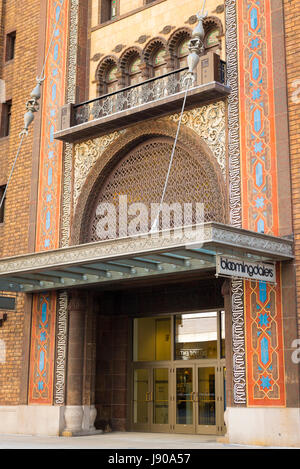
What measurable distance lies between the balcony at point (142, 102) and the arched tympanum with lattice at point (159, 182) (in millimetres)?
925

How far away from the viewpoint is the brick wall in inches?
605

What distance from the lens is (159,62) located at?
65.0 ft

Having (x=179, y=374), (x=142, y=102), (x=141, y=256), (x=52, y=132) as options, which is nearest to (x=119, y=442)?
(x=179, y=374)

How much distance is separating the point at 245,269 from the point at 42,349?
775 cm

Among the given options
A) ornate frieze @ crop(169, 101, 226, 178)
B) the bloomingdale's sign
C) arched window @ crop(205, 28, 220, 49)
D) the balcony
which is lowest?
the bloomingdale's sign

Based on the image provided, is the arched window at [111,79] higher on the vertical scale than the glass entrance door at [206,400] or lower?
higher

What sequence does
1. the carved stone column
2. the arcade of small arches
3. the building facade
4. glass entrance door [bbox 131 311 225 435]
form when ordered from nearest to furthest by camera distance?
1. the building facade
2. the arcade of small arches
3. glass entrance door [bbox 131 311 225 435]
4. the carved stone column

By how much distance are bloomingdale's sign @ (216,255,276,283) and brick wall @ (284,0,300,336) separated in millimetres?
591

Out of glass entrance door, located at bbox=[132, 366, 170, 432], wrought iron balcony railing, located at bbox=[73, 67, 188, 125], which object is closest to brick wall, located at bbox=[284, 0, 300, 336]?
wrought iron balcony railing, located at bbox=[73, 67, 188, 125]

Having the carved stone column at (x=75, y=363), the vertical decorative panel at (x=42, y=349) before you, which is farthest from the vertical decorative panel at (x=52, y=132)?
the carved stone column at (x=75, y=363)

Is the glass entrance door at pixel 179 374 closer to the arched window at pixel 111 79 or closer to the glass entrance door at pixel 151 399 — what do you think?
the glass entrance door at pixel 151 399

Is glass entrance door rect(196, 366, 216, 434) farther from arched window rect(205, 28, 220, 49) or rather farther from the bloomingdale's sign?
arched window rect(205, 28, 220, 49)

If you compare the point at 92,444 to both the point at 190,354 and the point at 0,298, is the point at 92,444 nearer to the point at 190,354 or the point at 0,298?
the point at 190,354

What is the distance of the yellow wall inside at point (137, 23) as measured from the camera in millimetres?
19094
